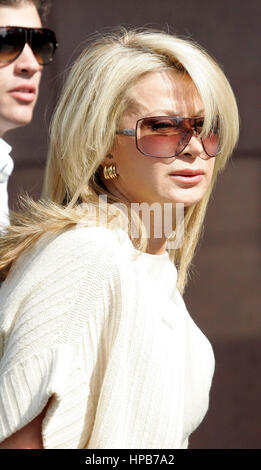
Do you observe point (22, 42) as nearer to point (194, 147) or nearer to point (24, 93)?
point (24, 93)

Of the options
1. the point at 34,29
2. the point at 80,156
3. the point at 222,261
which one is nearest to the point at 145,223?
the point at 80,156

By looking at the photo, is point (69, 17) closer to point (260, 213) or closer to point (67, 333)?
point (260, 213)

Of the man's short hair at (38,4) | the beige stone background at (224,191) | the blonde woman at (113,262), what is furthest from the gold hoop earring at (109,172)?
the beige stone background at (224,191)

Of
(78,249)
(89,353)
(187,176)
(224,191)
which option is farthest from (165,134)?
(224,191)

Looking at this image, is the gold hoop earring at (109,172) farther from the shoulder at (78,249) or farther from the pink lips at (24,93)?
the pink lips at (24,93)

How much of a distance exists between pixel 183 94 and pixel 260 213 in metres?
2.08

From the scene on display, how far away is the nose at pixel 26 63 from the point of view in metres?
2.93

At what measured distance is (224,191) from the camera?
397 cm

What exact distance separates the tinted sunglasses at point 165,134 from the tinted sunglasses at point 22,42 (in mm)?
1092

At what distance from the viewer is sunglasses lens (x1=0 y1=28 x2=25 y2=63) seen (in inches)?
114

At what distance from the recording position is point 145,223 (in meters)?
2.00

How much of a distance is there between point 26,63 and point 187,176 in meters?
1.17

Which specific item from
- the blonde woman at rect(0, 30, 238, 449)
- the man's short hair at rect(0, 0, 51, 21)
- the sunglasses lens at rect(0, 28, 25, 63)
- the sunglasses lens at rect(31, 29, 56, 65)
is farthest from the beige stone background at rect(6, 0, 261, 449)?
the blonde woman at rect(0, 30, 238, 449)

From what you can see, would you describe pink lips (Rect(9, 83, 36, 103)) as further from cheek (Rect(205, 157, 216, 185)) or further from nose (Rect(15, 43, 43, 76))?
cheek (Rect(205, 157, 216, 185))
